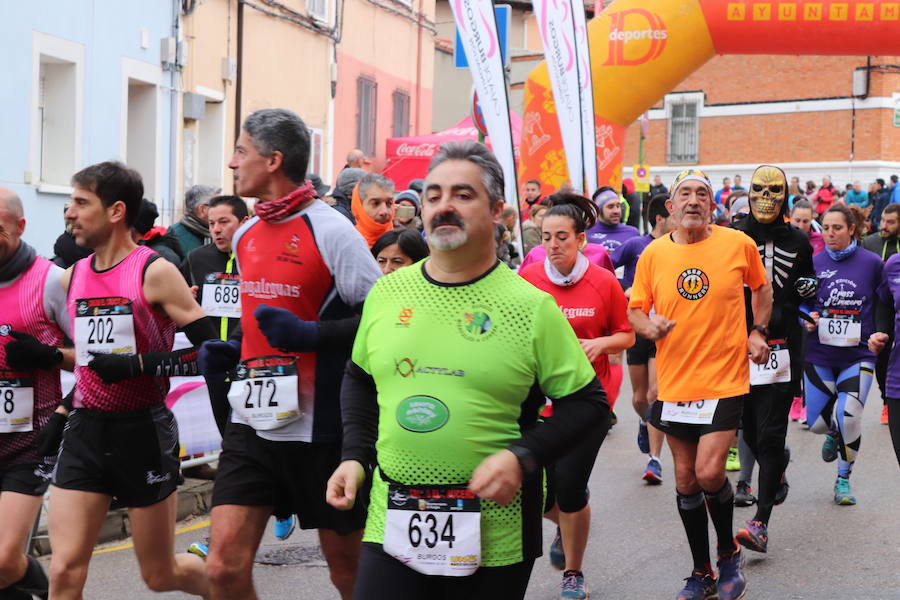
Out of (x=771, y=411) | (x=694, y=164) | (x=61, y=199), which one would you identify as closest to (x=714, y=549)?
(x=771, y=411)

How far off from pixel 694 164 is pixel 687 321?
1778 inches

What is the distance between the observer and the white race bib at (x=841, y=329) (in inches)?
352

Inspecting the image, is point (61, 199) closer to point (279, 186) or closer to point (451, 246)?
point (279, 186)

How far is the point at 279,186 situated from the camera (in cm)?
469

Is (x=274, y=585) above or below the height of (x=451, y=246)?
below

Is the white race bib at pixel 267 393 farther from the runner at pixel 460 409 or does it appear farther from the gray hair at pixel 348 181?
the gray hair at pixel 348 181

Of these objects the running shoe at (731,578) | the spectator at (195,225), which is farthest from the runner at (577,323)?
the spectator at (195,225)

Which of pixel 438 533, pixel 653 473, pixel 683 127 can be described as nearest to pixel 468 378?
pixel 438 533

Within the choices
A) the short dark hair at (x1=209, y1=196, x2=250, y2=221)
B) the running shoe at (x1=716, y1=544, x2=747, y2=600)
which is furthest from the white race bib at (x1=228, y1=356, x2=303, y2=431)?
the short dark hair at (x1=209, y1=196, x2=250, y2=221)

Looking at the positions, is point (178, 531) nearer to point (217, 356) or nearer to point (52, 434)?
point (52, 434)

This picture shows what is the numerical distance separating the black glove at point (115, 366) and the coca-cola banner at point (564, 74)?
10920mm

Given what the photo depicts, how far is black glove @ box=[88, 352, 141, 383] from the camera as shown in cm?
473

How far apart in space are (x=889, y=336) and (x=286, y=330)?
4.58 m

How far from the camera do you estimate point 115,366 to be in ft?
15.5
